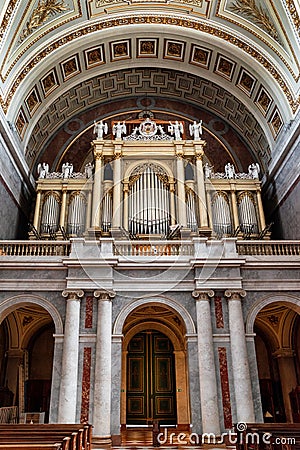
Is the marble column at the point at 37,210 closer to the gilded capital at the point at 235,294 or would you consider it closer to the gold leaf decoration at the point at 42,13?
the gold leaf decoration at the point at 42,13

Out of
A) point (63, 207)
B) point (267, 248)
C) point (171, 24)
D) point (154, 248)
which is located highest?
point (171, 24)

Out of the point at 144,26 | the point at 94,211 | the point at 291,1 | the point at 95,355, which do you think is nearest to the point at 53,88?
the point at 144,26

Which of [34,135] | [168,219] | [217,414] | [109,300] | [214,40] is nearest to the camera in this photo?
[217,414]

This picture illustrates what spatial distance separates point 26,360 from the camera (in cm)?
1484

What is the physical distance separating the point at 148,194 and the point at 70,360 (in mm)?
6832

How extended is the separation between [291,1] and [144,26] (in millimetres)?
5632

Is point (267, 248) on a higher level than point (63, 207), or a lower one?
lower

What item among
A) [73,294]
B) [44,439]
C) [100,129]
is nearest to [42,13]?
[100,129]

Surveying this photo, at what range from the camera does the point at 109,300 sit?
12148mm

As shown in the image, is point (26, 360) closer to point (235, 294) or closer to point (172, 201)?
point (172, 201)

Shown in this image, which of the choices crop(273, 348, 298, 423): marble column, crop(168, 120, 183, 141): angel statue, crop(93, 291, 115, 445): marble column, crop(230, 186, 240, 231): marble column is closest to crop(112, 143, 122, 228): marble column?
crop(168, 120, 183, 141): angel statue

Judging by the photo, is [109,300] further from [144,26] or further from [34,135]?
[144,26]

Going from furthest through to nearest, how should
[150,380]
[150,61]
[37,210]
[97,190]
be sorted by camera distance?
[150,61] → [37,210] → [97,190] → [150,380]

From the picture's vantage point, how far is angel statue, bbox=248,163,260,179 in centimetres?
1720
